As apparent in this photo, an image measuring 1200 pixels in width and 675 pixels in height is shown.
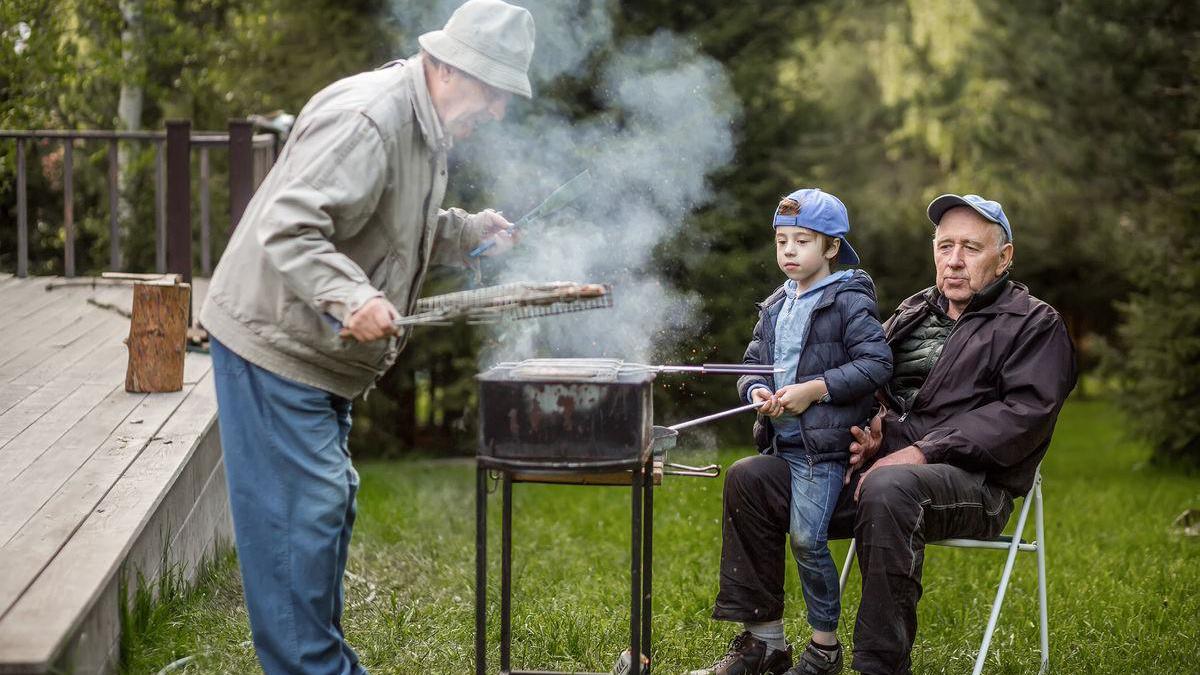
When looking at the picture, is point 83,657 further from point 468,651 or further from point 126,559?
point 468,651

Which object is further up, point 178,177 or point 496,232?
point 178,177

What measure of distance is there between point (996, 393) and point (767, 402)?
2.36 ft

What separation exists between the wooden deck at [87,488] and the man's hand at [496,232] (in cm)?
126

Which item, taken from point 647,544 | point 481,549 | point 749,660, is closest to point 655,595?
point 749,660

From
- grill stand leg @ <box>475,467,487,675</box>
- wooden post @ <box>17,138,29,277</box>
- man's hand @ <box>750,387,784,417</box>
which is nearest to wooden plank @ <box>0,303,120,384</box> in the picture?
wooden post @ <box>17,138,29,277</box>

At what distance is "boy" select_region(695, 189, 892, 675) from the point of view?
11.5ft

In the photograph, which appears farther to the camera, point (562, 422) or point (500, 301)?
point (562, 422)

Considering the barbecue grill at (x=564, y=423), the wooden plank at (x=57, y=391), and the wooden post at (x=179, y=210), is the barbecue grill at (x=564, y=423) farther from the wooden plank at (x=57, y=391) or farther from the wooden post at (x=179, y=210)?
the wooden post at (x=179, y=210)

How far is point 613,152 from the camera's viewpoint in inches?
321

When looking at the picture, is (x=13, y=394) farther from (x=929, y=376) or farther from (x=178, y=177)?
(x=929, y=376)

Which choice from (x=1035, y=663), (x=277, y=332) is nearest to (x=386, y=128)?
(x=277, y=332)

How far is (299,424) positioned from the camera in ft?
9.51

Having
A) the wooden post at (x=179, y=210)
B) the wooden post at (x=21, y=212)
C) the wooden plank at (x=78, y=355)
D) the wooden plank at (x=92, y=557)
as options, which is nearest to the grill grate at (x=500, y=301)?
the wooden plank at (x=92, y=557)

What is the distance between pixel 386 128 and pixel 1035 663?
261 cm
